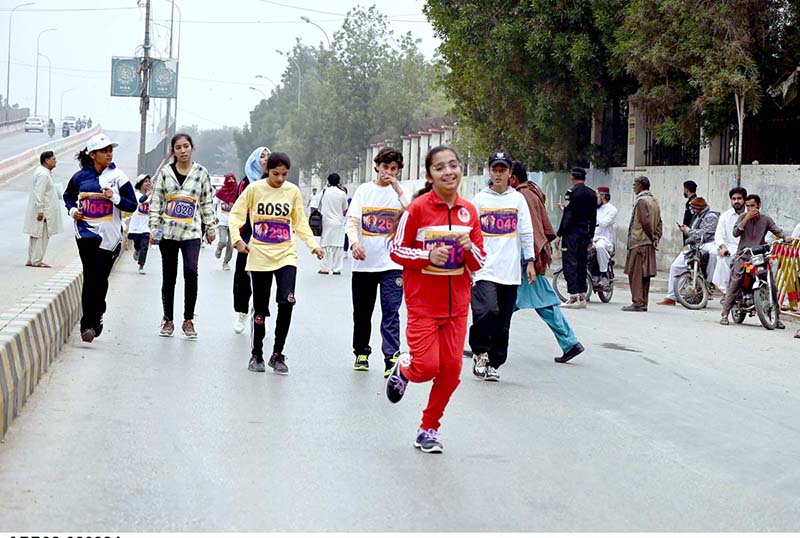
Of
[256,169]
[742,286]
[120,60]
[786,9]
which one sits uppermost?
[120,60]

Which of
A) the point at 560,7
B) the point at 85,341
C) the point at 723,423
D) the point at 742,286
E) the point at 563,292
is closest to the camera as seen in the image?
the point at 723,423

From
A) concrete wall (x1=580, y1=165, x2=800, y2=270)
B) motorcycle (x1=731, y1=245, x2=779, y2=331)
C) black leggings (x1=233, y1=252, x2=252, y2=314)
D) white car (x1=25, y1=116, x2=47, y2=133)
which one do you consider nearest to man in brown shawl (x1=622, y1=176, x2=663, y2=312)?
motorcycle (x1=731, y1=245, x2=779, y2=331)

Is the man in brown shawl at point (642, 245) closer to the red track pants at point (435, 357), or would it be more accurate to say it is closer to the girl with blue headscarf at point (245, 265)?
the girl with blue headscarf at point (245, 265)

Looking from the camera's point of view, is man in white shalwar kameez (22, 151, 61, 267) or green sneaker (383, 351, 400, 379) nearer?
green sneaker (383, 351, 400, 379)

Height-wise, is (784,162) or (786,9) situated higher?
(786,9)

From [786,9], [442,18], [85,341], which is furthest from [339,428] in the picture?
[442,18]

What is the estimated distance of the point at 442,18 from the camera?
27.4 m

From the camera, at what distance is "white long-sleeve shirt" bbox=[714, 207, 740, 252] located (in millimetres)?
16406

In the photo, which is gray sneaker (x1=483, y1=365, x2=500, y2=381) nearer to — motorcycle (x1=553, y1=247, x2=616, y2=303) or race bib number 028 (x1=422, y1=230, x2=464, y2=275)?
race bib number 028 (x1=422, y1=230, x2=464, y2=275)

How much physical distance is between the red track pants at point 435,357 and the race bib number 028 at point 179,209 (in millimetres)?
4884

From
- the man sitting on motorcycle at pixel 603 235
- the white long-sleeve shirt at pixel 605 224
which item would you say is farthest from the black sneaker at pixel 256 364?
the white long-sleeve shirt at pixel 605 224

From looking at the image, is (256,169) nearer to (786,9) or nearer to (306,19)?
(786,9)

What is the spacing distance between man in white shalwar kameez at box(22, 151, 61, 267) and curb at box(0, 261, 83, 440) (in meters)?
6.74

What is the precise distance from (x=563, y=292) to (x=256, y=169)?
380 inches
